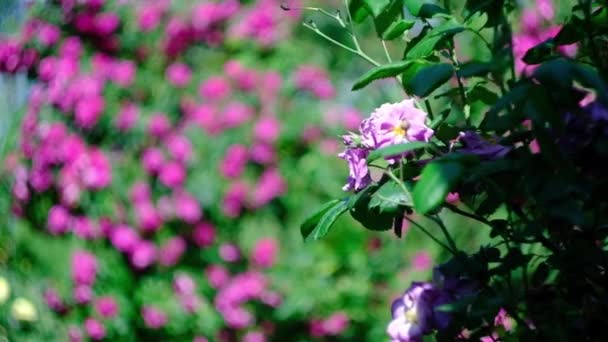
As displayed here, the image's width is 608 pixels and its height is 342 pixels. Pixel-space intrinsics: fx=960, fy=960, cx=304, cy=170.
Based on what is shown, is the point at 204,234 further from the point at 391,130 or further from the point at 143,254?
the point at 391,130

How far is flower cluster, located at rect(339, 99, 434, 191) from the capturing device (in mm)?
1007

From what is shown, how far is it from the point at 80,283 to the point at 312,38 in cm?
121

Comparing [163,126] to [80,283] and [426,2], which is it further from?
[426,2]

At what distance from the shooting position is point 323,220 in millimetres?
1062

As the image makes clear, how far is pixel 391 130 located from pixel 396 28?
0.51 feet

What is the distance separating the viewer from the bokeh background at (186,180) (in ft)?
10.5

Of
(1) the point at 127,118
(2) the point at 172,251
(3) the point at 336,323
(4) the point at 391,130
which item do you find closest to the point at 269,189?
(2) the point at 172,251

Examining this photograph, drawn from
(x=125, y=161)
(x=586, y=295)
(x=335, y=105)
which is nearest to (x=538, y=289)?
(x=586, y=295)

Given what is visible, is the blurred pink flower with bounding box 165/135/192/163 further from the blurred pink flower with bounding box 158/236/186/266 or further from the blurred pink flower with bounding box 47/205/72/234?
the blurred pink flower with bounding box 47/205/72/234

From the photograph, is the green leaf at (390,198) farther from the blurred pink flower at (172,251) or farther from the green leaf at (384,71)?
the blurred pink flower at (172,251)

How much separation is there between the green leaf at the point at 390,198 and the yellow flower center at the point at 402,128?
0.17ft

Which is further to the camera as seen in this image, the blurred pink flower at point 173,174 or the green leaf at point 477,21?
the blurred pink flower at point 173,174

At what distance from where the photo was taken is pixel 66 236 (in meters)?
3.50

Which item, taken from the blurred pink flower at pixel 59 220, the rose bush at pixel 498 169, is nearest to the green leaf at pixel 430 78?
the rose bush at pixel 498 169
